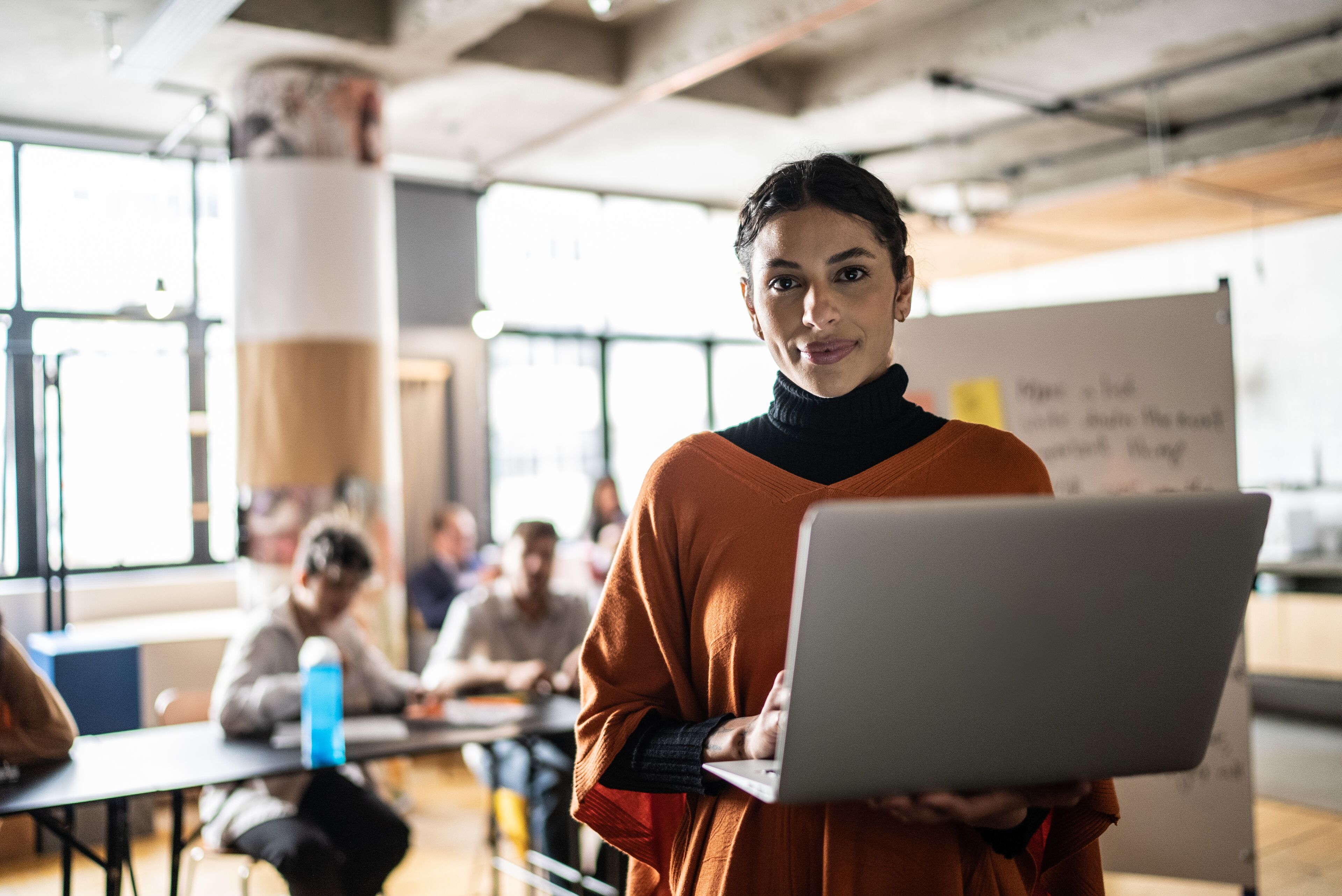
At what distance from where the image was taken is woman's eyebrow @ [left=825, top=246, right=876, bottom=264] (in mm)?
1178

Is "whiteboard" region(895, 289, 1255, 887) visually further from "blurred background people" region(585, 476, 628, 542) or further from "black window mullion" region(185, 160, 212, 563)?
"black window mullion" region(185, 160, 212, 563)

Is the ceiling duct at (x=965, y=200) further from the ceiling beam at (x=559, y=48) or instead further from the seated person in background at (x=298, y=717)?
the seated person in background at (x=298, y=717)

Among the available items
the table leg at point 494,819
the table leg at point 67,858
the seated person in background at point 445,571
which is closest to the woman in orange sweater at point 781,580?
the table leg at point 67,858

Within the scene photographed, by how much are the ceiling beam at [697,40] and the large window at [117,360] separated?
2454 mm

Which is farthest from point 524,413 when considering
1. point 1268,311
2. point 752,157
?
point 1268,311

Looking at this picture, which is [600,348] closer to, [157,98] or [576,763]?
[157,98]

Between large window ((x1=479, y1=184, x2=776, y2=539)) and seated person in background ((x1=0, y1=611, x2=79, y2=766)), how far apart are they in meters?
5.37

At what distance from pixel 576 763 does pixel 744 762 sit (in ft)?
0.99

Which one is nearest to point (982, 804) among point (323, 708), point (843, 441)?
point (843, 441)

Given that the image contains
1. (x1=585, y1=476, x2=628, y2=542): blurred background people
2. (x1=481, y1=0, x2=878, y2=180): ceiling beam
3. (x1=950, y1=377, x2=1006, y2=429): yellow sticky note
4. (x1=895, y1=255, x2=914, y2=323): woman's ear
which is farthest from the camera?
(x1=585, y1=476, x2=628, y2=542): blurred background people

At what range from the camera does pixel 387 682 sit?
3670 mm

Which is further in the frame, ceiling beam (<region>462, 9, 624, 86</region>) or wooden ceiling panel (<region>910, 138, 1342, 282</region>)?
wooden ceiling panel (<region>910, 138, 1342, 282</region>)

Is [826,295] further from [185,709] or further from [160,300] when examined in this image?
[160,300]

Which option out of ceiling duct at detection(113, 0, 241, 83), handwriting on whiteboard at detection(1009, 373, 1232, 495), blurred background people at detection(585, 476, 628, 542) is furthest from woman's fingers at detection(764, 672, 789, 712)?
blurred background people at detection(585, 476, 628, 542)
